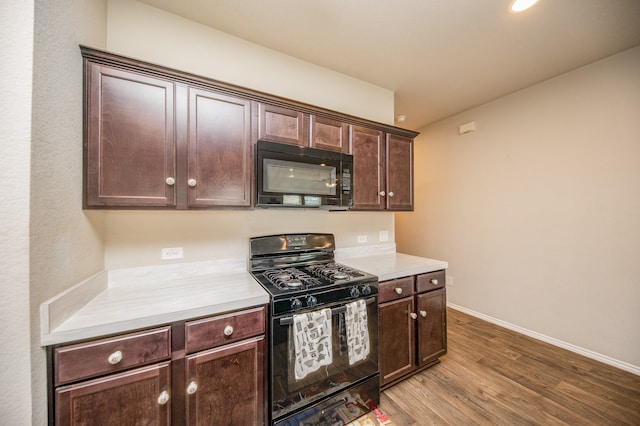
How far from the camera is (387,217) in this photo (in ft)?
9.21

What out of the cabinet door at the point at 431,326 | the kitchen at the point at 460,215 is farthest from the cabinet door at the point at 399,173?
the cabinet door at the point at 431,326

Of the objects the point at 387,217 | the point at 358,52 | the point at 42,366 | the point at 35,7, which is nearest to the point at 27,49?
the point at 35,7

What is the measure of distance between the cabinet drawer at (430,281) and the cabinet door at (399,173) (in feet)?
2.34

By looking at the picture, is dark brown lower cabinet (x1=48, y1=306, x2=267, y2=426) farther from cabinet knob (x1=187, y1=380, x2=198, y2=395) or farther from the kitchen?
the kitchen

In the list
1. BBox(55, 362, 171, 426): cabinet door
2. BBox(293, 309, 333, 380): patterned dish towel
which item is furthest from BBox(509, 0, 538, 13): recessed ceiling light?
BBox(55, 362, 171, 426): cabinet door

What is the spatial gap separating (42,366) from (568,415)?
122 inches

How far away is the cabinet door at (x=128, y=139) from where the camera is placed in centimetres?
126

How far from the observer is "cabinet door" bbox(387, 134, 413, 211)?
2344mm

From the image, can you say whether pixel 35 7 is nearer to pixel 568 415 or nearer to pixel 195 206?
pixel 195 206

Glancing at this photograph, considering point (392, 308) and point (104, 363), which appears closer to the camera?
point (104, 363)

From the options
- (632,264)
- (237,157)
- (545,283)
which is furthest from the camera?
(545,283)

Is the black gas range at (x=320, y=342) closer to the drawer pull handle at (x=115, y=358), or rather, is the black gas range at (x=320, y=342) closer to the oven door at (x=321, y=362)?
the oven door at (x=321, y=362)

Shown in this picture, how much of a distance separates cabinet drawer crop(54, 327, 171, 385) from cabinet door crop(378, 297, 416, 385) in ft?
4.71

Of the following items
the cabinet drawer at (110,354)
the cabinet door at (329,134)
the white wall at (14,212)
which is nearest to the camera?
the white wall at (14,212)
